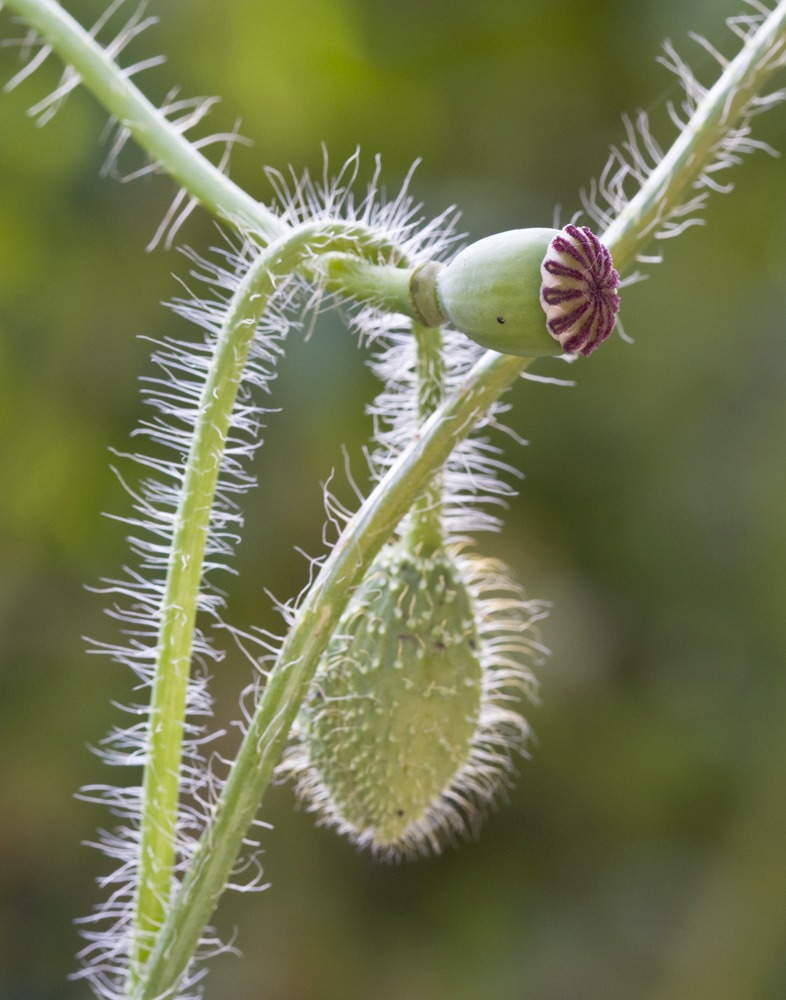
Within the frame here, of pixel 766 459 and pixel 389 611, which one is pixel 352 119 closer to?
pixel 766 459

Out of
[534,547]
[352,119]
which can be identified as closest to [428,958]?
[534,547]

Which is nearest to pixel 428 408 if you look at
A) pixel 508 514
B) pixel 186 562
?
pixel 186 562

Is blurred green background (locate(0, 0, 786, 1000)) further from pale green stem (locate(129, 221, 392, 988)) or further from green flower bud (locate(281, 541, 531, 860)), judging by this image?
pale green stem (locate(129, 221, 392, 988))

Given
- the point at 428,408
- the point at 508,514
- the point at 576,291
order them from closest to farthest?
1. the point at 576,291
2. the point at 428,408
3. the point at 508,514

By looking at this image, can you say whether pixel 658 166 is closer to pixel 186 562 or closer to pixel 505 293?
pixel 505 293

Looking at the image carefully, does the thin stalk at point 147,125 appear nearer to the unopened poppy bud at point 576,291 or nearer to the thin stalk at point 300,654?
the thin stalk at point 300,654
